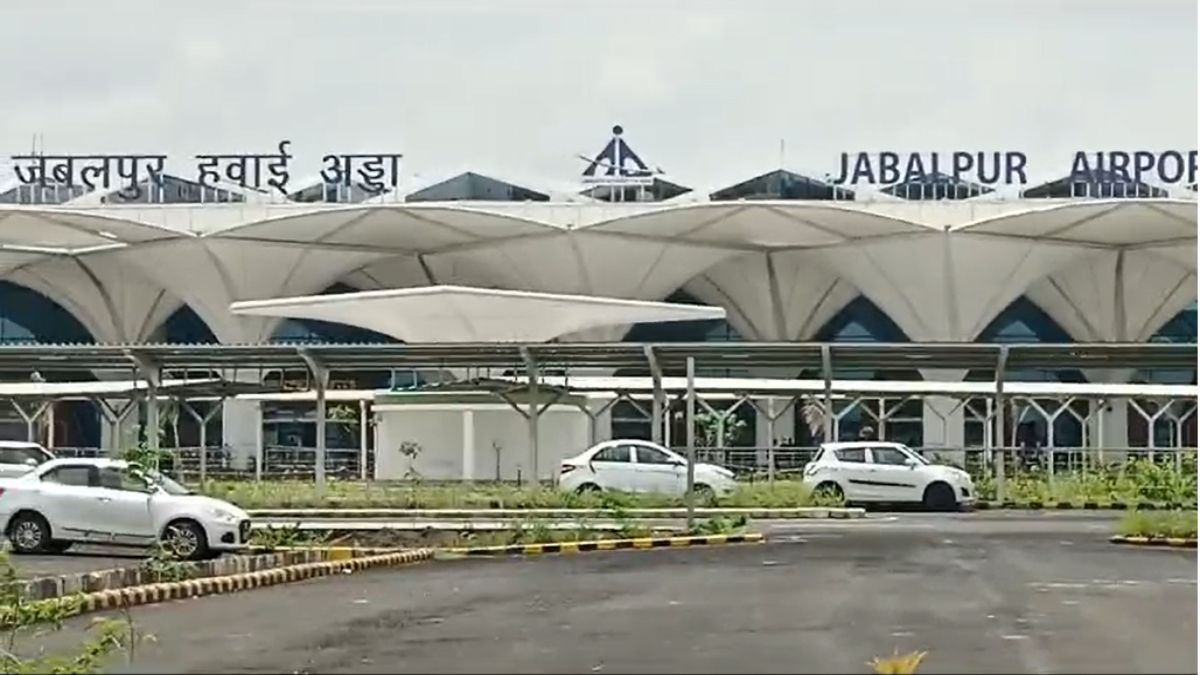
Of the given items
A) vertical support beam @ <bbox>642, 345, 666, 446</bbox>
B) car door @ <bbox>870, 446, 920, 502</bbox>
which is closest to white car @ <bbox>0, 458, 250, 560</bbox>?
vertical support beam @ <bbox>642, 345, 666, 446</bbox>

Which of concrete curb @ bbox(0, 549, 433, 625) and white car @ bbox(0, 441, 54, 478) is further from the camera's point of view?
white car @ bbox(0, 441, 54, 478)

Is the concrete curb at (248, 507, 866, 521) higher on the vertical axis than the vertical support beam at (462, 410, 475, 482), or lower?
lower

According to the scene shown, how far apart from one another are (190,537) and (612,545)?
4216 mm

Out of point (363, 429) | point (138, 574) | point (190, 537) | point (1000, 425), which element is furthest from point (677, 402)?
point (138, 574)

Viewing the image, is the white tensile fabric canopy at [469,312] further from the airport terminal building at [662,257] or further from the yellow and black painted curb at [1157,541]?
the yellow and black painted curb at [1157,541]

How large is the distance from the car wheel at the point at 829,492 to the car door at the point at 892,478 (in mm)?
536

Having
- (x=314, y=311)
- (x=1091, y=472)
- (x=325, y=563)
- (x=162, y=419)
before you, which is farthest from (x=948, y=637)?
(x=314, y=311)

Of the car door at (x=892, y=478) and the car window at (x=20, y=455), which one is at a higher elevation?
the car window at (x=20, y=455)

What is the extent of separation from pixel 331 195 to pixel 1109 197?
23150 millimetres

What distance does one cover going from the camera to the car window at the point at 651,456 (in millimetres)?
26422

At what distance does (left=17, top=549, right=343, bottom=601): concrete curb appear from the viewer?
1228 cm

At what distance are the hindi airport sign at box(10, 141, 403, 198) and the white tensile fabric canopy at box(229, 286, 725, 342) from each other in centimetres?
1259

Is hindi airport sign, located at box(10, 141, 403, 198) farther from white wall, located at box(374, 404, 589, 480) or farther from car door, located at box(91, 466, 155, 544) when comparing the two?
car door, located at box(91, 466, 155, 544)

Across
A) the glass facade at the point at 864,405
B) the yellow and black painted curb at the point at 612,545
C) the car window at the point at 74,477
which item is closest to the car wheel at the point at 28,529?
the car window at the point at 74,477
